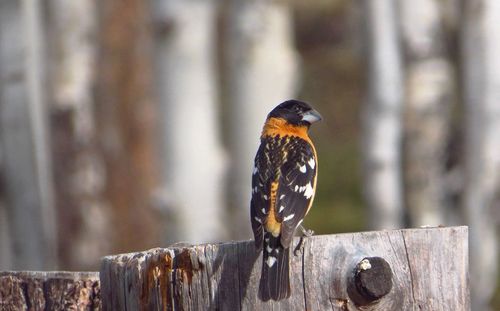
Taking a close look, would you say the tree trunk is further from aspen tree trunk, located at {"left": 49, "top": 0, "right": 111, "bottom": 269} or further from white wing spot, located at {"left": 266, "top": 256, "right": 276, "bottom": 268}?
white wing spot, located at {"left": 266, "top": 256, "right": 276, "bottom": 268}

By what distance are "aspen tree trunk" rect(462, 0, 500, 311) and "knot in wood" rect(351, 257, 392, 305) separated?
309 inches

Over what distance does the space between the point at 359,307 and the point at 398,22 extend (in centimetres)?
922

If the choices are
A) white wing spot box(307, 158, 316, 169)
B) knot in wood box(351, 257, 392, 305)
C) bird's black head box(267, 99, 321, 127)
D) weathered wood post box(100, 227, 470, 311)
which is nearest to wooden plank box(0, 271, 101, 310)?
weathered wood post box(100, 227, 470, 311)

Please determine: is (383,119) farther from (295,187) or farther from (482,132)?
(295,187)

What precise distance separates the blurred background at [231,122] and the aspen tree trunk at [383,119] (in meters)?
0.02

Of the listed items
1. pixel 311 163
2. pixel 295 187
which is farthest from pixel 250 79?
pixel 295 187

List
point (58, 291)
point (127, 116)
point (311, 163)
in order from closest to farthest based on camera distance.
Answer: point (58, 291), point (311, 163), point (127, 116)

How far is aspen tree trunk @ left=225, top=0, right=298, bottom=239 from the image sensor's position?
1661 centimetres

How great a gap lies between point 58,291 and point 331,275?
1620 mm

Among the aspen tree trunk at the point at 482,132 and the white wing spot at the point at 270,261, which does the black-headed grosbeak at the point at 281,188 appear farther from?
the aspen tree trunk at the point at 482,132

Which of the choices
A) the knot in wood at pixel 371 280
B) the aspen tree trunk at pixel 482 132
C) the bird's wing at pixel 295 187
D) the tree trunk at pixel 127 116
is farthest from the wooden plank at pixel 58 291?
the tree trunk at pixel 127 116

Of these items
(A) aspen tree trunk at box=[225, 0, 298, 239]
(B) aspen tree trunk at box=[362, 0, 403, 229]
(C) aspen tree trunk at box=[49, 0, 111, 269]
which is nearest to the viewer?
(B) aspen tree trunk at box=[362, 0, 403, 229]

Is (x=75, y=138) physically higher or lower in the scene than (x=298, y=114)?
higher

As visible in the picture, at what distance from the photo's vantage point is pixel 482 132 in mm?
13438
